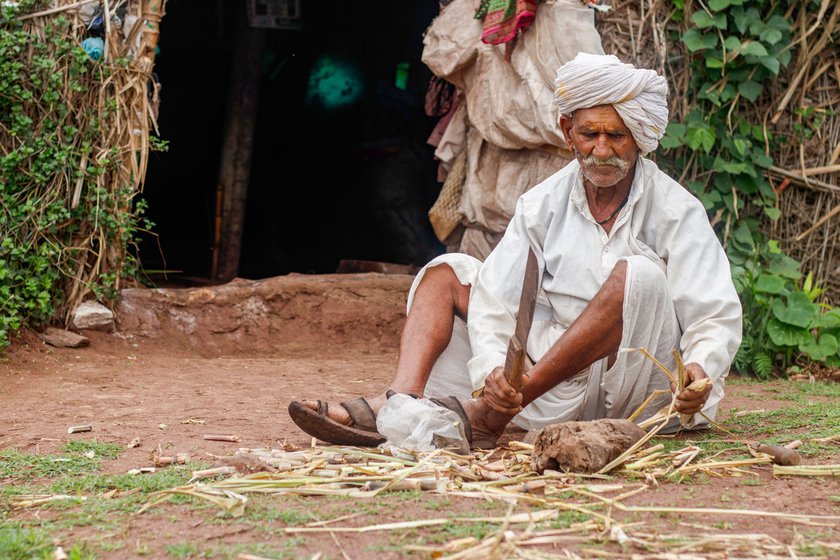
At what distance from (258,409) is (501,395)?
128 cm

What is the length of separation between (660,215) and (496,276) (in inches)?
22.5

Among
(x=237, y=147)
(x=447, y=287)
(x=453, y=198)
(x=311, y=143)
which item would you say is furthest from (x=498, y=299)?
(x=311, y=143)

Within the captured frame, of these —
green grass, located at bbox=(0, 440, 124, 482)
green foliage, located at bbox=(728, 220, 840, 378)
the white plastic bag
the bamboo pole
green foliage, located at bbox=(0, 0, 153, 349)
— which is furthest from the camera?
the bamboo pole

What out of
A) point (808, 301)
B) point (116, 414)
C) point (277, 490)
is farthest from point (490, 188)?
point (277, 490)

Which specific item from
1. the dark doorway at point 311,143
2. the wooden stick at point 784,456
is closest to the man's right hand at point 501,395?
the wooden stick at point 784,456

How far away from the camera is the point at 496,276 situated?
3238 millimetres

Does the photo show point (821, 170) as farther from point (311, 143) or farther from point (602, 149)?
point (311, 143)

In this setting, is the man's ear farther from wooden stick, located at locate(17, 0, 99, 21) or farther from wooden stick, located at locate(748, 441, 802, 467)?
wooden stick, located at locate(17, 0, 99, 21)

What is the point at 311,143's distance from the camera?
422 inches

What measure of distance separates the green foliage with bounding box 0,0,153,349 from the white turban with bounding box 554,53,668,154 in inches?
114

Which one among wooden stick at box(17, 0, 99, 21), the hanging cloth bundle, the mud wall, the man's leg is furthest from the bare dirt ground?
the hanging cloth bundle

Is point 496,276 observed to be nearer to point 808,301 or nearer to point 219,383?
point 219,383

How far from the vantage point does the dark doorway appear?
989cm

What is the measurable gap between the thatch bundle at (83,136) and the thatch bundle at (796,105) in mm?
2554
